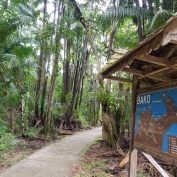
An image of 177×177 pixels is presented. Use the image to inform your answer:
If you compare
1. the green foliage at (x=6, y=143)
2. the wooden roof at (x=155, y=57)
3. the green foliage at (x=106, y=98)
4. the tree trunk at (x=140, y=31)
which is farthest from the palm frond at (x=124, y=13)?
the green foliage at (x=6, y=143)

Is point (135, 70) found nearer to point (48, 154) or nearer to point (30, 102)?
point (48, 154)

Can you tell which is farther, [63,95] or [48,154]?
[63,95]

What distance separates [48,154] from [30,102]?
5898mm

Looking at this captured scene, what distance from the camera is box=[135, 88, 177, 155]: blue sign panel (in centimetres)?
267

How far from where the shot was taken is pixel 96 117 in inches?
751

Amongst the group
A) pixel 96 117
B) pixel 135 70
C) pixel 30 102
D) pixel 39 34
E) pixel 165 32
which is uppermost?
pixel 39 34

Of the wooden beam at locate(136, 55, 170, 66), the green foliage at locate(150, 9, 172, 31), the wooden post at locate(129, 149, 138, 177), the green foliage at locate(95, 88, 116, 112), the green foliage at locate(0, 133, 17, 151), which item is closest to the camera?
the wooden beam at locate(136, 55, 170, 66)

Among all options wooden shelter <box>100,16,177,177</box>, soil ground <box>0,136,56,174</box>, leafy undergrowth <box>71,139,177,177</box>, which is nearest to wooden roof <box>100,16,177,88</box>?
wooden shelter <box>100,16,177,177</box>

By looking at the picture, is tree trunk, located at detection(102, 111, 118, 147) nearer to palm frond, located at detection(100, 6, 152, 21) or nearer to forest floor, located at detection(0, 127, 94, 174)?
forest floor, located at detection(0, 127, 94, 174)

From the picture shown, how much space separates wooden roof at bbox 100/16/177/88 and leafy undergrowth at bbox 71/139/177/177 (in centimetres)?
281

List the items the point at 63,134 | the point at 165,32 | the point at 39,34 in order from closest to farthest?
1. the point at 165,32
2. the point at 39,34
3. the point at 63,134

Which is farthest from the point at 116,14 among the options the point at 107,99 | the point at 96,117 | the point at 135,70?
the point at 96,117

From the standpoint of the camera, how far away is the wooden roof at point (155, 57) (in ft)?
6.33

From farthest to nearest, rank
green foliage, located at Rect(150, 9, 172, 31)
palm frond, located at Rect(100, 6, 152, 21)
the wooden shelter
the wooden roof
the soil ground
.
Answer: palm frond, located at Rect(100, 6, 152, 21)
green foliage, located at Rect(150, 9, 172, 31)
the soil ground
the wooden shelter
the wooden roof
